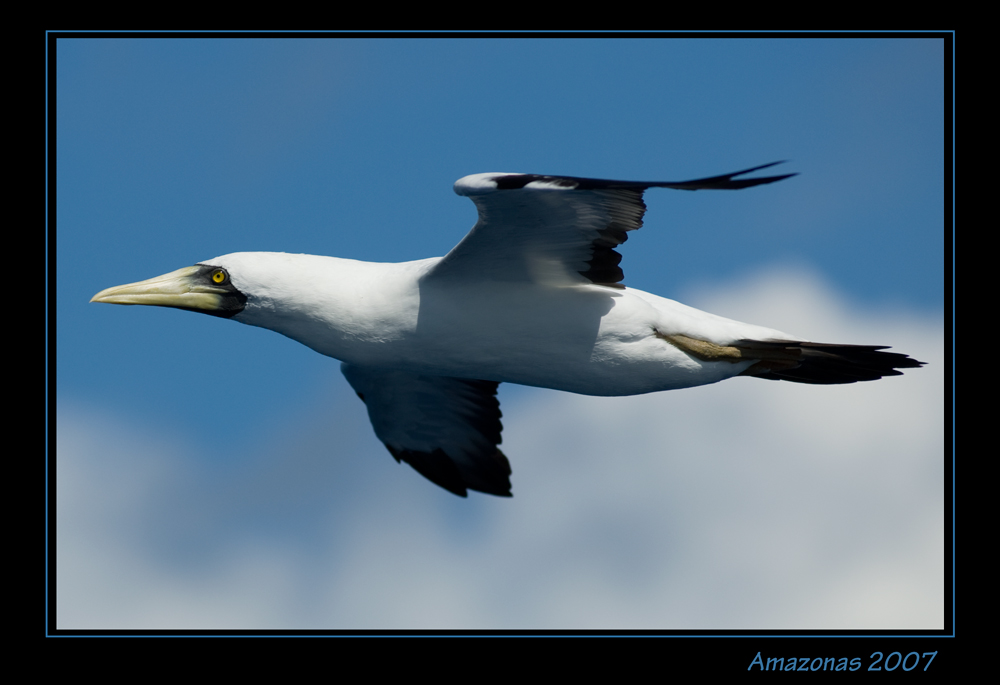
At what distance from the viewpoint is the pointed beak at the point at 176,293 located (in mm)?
9000

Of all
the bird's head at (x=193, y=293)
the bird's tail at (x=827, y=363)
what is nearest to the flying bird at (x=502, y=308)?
the bird's head at (x=193, y=293)

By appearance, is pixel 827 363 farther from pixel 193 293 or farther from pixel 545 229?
pixel 193 293

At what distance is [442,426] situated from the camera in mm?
12086

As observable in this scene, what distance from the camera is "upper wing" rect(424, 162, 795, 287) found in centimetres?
759

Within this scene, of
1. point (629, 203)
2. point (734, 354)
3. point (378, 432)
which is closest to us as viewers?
point (629, 203)

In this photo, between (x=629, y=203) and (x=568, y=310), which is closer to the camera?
(x=629, y=203)

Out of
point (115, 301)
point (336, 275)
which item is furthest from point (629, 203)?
point (115, 301)

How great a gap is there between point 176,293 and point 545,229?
3513 millimetres

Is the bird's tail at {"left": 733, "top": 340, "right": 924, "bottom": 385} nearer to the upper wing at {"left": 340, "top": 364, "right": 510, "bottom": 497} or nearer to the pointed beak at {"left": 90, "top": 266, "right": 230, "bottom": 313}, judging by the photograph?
the upper wing at {"left": 340, "top": 364, "right": 510, "bottom": 497}

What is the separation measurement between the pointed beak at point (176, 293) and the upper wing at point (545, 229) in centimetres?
208

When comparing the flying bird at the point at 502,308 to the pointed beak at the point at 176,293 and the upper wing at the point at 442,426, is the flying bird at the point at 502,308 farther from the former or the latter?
the upper wing at the point at 442,426

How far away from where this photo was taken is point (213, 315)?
912cm
